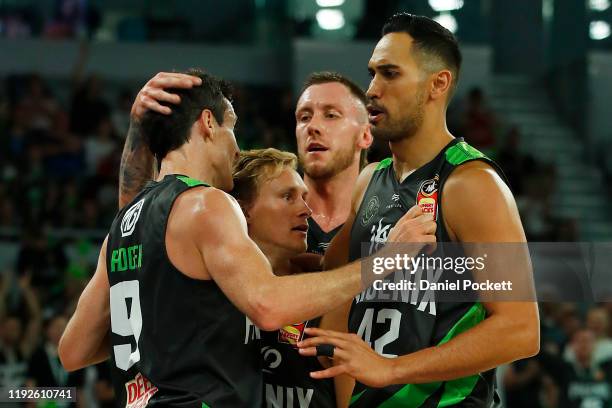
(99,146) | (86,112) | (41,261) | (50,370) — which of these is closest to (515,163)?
(99,146)

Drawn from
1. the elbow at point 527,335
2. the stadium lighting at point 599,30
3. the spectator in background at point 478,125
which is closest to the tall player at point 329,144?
the elbow at point 527,335

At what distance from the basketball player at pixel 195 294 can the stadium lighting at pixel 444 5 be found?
402 inches

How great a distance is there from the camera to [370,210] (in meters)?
4.05

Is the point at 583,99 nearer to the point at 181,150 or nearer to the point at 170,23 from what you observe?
the point at 170,23

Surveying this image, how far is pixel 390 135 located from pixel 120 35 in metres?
10.2

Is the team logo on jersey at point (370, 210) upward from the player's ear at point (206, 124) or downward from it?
downward

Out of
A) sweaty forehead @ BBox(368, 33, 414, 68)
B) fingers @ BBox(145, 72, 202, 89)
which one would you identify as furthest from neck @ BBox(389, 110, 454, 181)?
fingers @ BBox(145, 72, 202, 89)

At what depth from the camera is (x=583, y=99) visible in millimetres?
14195

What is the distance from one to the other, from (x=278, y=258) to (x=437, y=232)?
1.25m

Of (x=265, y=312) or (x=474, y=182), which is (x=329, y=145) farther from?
(x=265, y=312)

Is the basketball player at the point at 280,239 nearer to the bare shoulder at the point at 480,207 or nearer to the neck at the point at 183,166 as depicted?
the neck at the point at 183,166

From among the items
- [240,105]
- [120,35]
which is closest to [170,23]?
[120,35]

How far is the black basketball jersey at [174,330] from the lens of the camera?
3.53m

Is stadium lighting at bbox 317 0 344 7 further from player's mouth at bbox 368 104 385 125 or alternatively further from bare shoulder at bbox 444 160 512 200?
bare shoulder at bbox 444 160 512 200
